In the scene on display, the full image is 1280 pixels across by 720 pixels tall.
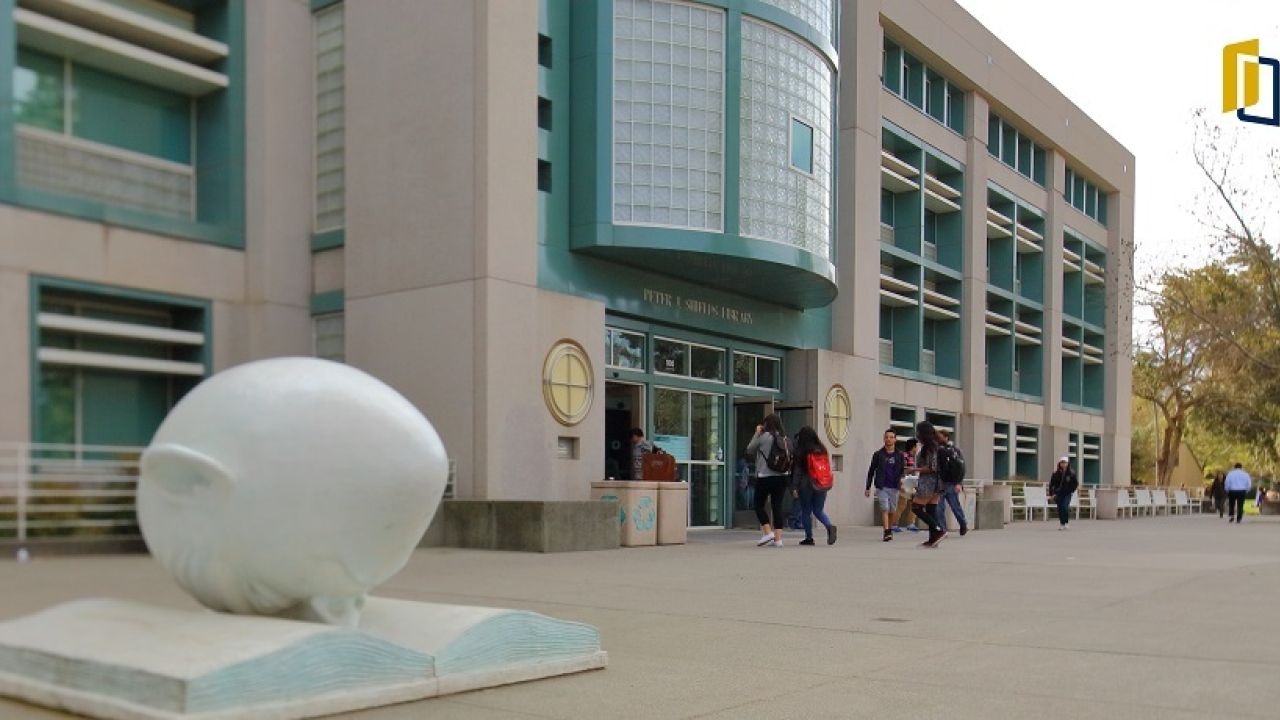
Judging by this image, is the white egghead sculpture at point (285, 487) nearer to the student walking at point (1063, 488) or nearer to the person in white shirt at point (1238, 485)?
the student walking at point (1063, 488)

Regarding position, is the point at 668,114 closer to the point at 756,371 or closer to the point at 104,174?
the point at 756,371

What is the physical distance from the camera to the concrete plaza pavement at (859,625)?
223 inches

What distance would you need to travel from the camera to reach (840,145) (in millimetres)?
26625

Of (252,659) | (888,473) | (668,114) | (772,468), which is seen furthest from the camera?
(668,114)

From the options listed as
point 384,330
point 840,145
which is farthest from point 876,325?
point 384,330

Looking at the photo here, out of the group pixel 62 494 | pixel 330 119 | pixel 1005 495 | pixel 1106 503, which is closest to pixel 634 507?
pixel 62 494

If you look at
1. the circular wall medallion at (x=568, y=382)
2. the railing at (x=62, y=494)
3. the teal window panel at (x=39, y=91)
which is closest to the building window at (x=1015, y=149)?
the circular wall medallion at (x=568, y=382)

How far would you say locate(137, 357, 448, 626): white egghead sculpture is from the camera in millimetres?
5086

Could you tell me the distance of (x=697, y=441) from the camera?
22422 mm

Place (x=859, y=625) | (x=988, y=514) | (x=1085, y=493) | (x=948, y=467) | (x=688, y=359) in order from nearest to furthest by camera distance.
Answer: (x=859, y=625) < (x=948, y=467) < (x=688, y=359) < (x=988, y=514) < (x=1085, y=493)

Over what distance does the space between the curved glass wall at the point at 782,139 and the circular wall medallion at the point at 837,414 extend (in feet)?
13.9

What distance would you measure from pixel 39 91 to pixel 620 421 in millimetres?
10669

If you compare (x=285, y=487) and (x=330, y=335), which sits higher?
(x=330, y=335)

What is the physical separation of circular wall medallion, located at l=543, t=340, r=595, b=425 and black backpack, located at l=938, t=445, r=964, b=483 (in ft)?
18.4
